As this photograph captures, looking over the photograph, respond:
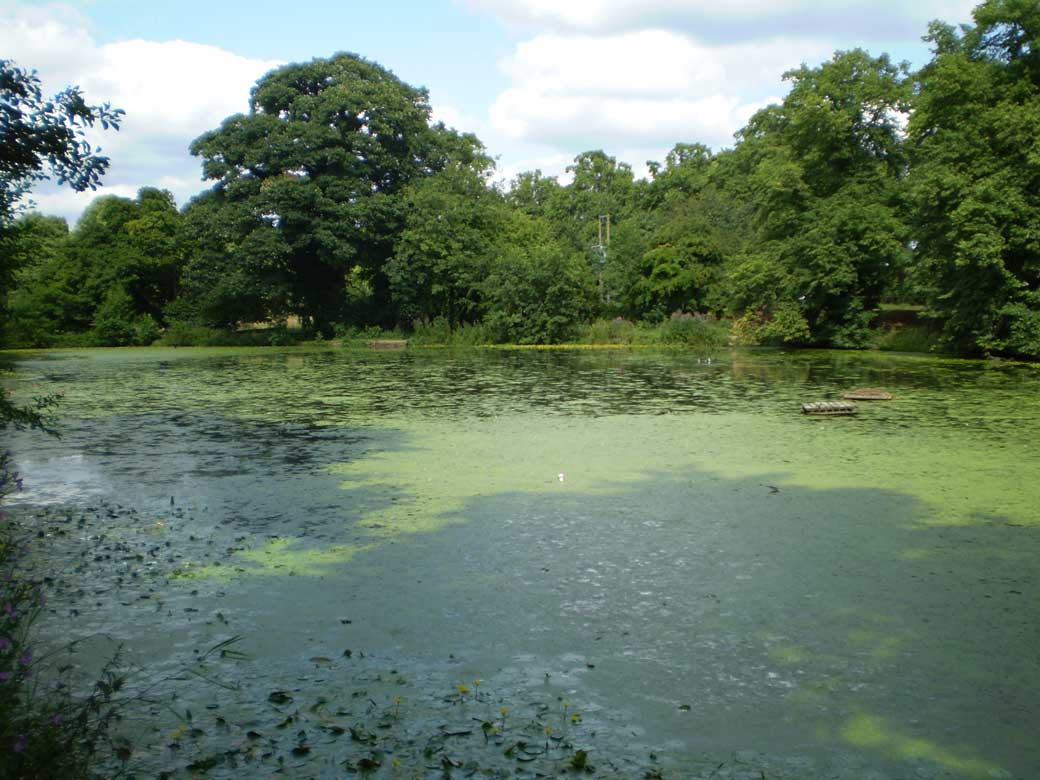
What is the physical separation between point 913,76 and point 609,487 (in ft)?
79.0

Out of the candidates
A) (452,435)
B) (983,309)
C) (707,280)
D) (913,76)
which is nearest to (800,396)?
(452,435)

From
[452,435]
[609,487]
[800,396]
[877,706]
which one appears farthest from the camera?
[800,396]

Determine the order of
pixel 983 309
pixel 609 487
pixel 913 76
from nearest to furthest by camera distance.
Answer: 1. pixel 609 487
2. pixel 983 309
3. pixel 913 76

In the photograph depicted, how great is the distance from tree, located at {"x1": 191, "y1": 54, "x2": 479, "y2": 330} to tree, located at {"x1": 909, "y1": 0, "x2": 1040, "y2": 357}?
19.1 metres

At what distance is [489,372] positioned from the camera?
1956 centimetres

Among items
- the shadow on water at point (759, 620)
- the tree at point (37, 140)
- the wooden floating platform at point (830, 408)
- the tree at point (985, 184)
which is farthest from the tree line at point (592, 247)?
the tree at point (37, 140)

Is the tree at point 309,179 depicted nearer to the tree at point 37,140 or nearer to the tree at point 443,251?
the tree at point 443,251

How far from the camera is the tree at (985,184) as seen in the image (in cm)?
1972

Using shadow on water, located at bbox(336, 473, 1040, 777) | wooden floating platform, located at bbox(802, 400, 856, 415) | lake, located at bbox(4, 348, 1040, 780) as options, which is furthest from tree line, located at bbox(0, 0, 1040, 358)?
shadow on water, located at bbox(336, 473, 1040, 777)

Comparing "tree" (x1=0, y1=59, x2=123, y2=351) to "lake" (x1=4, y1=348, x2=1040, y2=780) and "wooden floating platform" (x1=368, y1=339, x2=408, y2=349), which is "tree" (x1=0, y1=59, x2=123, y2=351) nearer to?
"lake" (x1=4, y1=348, x2=1040, y2=780)

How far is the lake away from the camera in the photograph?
3257mm

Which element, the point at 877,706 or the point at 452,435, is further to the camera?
the point at 452,435

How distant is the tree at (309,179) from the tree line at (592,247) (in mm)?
91

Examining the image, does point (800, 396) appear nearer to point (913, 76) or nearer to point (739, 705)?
point (739, 705)
